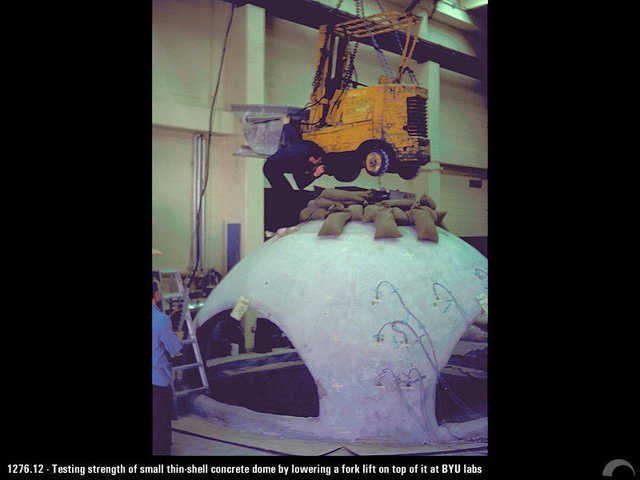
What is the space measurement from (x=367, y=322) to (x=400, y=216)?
1.33 metres

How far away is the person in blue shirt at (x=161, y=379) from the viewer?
474cm

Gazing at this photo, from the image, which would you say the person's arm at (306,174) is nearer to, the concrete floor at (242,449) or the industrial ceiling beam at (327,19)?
the industrial ceiling beam at (327,19)

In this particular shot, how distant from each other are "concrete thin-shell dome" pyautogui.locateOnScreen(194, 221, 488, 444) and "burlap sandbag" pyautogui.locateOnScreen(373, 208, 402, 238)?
8 centimetres

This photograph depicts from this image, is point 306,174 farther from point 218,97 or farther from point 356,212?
point 218,97

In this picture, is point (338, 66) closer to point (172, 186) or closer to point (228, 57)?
point (228, 57)

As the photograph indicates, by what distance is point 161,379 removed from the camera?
15.6ft

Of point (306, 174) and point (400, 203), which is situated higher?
point (306, 174)

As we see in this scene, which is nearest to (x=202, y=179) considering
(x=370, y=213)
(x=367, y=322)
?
(x=370, y=213)

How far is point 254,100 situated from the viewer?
342 inches

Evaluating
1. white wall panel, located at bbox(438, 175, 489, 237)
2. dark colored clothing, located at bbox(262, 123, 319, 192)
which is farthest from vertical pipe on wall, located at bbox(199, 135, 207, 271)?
white wall panel, located at bbox(438, 175, 489, 237)

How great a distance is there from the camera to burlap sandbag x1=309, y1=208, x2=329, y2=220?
6574mm

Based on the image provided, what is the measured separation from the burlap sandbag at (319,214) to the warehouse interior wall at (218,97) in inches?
86.9

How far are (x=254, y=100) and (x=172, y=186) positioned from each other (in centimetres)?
169
